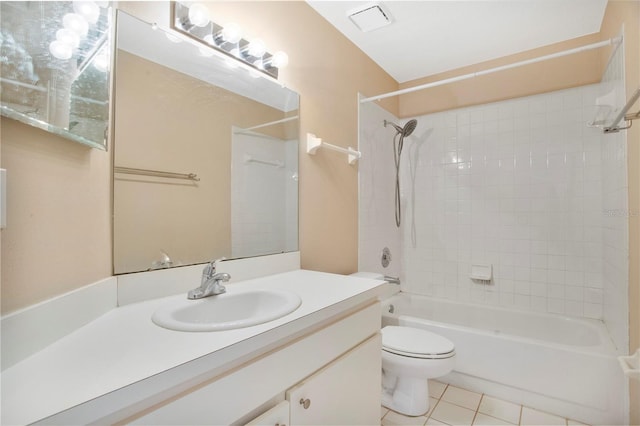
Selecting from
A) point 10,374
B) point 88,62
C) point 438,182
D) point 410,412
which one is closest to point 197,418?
point 10,374

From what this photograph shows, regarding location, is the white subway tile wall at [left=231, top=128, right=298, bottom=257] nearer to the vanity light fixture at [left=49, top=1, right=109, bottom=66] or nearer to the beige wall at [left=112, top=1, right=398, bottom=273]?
the beige wall at [left=112, top=1, right=398, bottom=273]

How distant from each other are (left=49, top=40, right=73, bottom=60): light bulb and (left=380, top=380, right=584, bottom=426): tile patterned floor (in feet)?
6.51

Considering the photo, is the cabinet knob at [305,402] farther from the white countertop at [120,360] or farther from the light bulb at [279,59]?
the light bulb at [279,59]

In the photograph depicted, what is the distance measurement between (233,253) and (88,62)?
0.83 meters

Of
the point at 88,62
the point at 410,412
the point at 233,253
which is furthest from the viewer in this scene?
the point at 410,412

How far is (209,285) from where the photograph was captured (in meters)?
1.10

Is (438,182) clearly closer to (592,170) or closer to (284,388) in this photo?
(592,170)

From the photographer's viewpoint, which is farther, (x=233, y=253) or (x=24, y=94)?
(x=233, y=253)

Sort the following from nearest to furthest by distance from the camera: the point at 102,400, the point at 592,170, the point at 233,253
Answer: the point at 102,400, the point at 233,253, the point at 592,170

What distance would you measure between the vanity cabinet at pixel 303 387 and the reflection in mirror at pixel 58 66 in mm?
637

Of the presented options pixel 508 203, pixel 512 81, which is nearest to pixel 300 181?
pixel 508 203

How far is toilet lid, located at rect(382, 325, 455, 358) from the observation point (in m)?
1.63

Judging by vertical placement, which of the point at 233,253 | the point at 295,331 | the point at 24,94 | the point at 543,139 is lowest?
the point at 295,331

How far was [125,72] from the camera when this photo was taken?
105 cm
